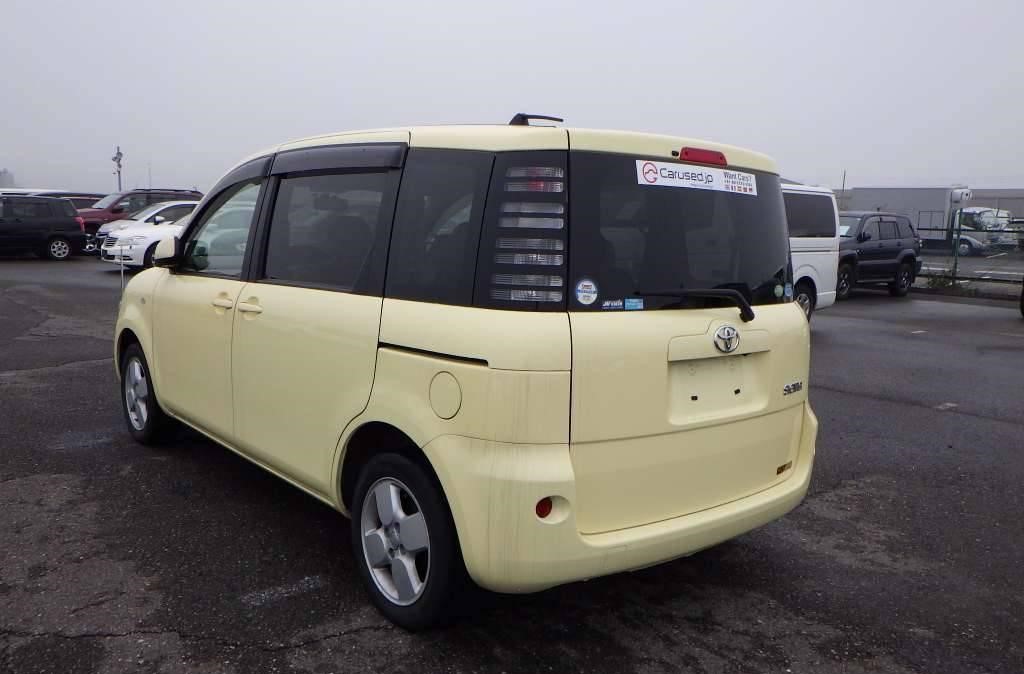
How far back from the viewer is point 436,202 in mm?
3154

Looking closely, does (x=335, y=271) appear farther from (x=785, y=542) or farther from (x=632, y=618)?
(x=785, y=542)

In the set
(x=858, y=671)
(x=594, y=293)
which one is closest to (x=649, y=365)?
(x=594, y=293)

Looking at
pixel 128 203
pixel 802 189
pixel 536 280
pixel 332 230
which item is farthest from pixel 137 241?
pixel 536 280

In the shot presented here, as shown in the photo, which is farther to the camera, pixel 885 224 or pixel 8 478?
pixel 885 224

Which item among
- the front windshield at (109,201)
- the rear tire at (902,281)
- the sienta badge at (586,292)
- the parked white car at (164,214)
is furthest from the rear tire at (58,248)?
the sienta badge at (586,292)

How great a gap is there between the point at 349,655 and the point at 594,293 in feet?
5.10

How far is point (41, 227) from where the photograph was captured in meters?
22.0

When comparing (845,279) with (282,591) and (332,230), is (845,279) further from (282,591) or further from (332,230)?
(282,591)

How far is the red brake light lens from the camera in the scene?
3.18 m

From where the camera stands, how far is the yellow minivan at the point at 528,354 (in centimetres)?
277

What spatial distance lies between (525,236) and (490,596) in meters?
1.34

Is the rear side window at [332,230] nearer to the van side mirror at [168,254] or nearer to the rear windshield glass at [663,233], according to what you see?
the rear windshield glass at [663,233]

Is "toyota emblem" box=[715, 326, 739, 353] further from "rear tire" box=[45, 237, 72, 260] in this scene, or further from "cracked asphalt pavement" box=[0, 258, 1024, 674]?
"rear tire" box=[45, 237, 72, 260]

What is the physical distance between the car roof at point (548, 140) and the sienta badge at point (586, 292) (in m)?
0.47
